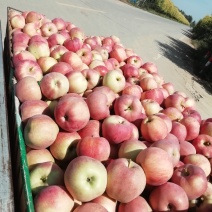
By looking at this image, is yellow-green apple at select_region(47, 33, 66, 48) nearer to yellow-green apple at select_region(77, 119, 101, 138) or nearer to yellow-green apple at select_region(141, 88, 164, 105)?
yellow-green apple at select_region(141, 88, 164, 105)

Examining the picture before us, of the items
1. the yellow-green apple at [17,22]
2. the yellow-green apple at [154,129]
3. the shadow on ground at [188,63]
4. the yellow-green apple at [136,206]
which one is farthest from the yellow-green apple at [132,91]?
the shadow on ground at [188,63]

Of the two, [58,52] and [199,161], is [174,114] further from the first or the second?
[58,52]

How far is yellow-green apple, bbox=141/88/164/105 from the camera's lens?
10.3 ft

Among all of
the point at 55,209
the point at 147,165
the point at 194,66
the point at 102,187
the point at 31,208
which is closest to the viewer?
the point at 31,208

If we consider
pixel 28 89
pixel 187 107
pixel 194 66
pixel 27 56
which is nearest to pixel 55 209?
pixel 28 89

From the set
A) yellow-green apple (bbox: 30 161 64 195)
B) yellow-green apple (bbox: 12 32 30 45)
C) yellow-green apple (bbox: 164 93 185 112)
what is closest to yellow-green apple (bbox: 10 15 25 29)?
yellow-green apple (bbox: 12 32 30 45)

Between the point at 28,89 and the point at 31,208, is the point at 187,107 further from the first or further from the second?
the point at 31,208

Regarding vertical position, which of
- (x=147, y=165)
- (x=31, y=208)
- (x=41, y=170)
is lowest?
(x=41, y=170)

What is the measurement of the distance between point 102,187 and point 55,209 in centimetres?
31

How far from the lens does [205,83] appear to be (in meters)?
12.2

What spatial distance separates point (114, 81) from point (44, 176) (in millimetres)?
1459

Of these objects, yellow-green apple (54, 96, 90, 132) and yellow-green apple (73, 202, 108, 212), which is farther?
yellow-green apple (54, 96, 90, 132)

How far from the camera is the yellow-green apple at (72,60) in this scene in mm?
3100

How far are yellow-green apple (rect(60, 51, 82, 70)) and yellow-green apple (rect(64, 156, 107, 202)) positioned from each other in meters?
1.58
